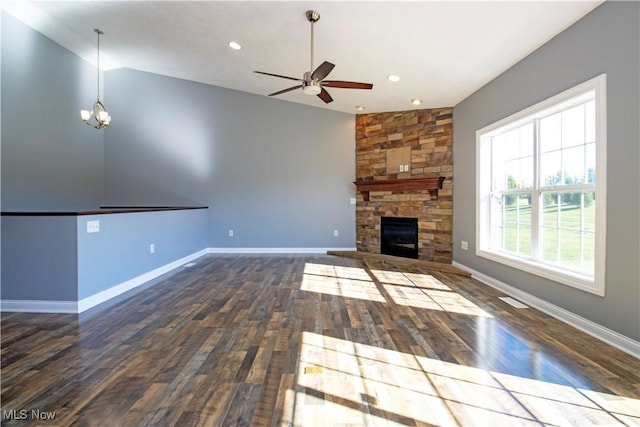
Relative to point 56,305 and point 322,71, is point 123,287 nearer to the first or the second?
point 56,305

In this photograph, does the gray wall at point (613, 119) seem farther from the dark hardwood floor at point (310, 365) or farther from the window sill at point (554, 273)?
the dark hardwood floor at point (310, 365)

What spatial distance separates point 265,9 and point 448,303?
11.7ft

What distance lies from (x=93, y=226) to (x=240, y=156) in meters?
3.28

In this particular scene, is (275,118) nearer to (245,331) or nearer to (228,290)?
(228,290)

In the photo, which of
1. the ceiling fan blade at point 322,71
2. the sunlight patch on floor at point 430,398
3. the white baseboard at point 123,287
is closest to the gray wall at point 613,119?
the sunlight patch on floor at point 430,398

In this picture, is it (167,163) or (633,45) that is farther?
(167,163)

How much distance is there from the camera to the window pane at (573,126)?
8.51ft

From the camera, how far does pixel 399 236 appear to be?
5.43 m

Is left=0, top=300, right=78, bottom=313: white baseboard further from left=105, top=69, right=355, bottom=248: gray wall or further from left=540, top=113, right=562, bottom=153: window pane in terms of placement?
left=540, top=113, right=562, bottom=153: window pane

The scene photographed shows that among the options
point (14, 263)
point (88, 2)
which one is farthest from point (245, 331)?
point (88, 2)

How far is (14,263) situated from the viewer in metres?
2.80

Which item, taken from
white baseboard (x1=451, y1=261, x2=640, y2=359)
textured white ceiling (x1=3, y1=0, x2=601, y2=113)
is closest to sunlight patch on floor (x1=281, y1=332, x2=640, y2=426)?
white baseboard (x1=451, y1=261, x2=640, y2=359)

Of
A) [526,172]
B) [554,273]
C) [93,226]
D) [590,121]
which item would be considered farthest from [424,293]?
[93,226]

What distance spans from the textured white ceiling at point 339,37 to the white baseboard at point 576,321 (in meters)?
2.50
